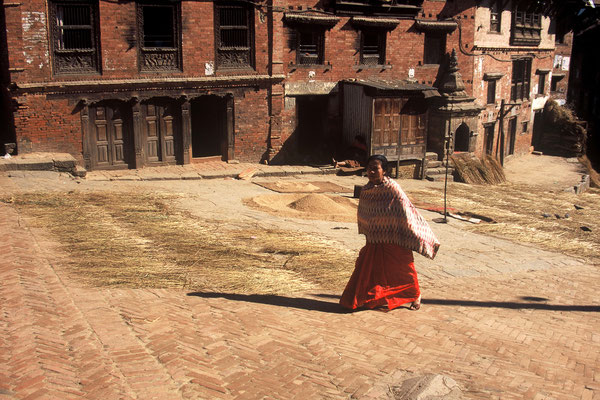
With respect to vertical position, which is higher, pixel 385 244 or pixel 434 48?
pixel 434 48

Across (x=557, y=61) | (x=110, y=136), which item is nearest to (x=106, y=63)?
(x=110, y=136)

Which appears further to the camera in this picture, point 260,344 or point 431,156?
point 431,156

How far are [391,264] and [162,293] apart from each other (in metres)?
2.95

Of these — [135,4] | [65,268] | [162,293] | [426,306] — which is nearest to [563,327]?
[426,306]

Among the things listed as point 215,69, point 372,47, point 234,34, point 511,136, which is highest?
point 234,34

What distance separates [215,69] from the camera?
20.0 meters

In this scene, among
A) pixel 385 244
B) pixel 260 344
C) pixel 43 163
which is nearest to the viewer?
pixel 260 344

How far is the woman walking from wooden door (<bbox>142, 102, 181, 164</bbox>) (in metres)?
13.3

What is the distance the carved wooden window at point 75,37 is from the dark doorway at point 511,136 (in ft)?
68.1

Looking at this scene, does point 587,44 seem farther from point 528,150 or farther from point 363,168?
point 363,168

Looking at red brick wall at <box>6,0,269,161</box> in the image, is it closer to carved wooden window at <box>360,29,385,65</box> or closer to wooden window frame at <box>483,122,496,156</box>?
carved wooden window at <box>360,29,385,65</box>

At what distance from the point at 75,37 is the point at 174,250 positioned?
11.0m

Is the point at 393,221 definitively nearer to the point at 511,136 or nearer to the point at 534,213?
the point at 534,213

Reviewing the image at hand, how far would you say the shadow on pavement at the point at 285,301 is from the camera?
766cm
